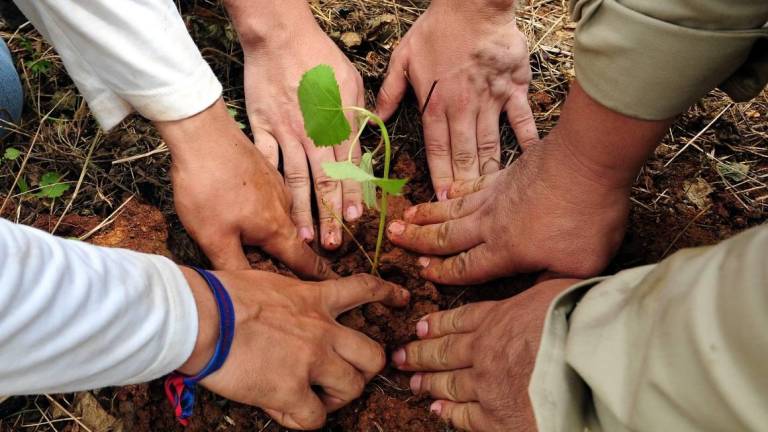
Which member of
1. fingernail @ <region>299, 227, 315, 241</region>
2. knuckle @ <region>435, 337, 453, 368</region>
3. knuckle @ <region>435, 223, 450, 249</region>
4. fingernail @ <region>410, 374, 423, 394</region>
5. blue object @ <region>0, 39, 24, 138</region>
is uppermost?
blue object @ <region>0, 39, 24, 138</region>

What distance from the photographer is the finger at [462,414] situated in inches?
42.4

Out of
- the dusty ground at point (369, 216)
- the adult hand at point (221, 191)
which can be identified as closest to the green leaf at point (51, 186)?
the dusty ground at point (369, 216)

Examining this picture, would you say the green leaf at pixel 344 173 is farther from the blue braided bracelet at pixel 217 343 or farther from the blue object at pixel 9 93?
the blue object at pixel 9 93

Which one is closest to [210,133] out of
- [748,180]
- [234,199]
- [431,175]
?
[234,199]

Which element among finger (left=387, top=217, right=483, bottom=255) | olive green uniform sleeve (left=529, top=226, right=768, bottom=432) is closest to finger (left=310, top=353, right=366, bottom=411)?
finger (left=387, top=217, right=483, bottom=255)

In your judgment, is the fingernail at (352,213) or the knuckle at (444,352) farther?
the fingernail at (352,213)

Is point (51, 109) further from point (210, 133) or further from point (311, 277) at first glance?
point (311, 277)

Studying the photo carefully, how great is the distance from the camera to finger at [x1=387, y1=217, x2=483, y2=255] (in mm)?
1298

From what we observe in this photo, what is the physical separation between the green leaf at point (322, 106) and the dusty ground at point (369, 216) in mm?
359

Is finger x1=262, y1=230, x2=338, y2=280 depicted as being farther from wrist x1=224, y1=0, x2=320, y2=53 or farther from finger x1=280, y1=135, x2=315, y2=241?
wrist x1=224, y1=0, x2=320, y2=53

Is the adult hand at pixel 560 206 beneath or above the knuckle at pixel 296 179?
above

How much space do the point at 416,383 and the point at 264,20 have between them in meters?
0.97

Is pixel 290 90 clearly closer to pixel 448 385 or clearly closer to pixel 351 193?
pixel 351 193

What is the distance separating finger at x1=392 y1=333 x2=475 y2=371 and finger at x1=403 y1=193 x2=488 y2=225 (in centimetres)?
30
